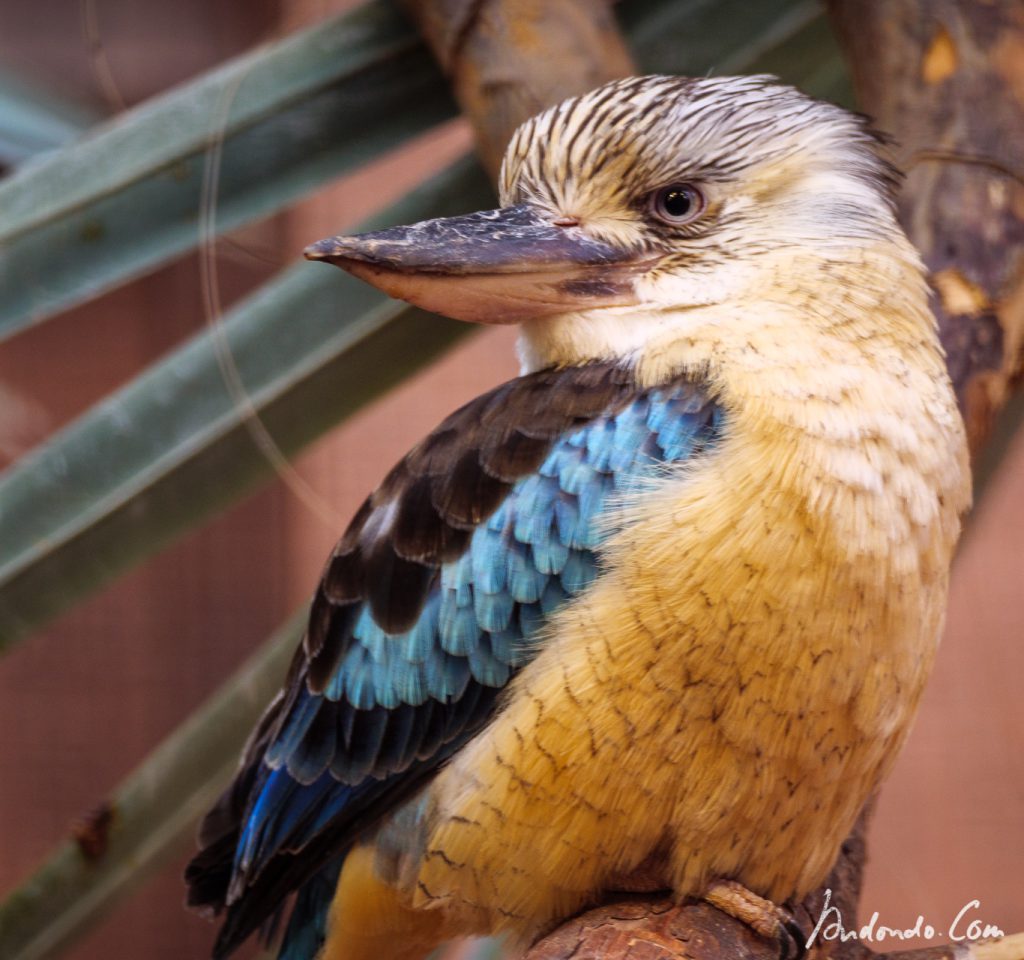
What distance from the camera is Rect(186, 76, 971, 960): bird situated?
115 centimetres

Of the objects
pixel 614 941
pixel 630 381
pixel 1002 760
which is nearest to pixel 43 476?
pixel 630 381

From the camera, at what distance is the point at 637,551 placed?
117cm

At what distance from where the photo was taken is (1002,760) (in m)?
2.96

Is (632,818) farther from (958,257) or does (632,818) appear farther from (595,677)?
(958,257)


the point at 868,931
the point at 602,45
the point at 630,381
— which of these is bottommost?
the point at 868,931

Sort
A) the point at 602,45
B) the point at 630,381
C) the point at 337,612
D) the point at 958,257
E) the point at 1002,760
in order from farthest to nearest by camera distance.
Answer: the point at 1002,760
the point at 602,45
the point at 958,257
the point at 337,612
the point at 630,381

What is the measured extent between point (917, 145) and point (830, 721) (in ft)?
2.40

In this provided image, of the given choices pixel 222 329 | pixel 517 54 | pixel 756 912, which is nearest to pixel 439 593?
pixel 756 912

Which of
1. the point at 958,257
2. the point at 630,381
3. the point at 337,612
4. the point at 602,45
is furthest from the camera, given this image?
the point at 602,45

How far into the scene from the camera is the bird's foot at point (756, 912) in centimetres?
123

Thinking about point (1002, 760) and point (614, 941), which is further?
point (1002, 760)

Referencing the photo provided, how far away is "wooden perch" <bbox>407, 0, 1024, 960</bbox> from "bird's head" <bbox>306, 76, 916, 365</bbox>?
0.68 ft

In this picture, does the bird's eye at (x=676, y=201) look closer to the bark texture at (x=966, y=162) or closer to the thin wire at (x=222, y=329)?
the bark texture at (x=966, y=162)

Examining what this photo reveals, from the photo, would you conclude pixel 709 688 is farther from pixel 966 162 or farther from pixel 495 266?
pixel 966 162
